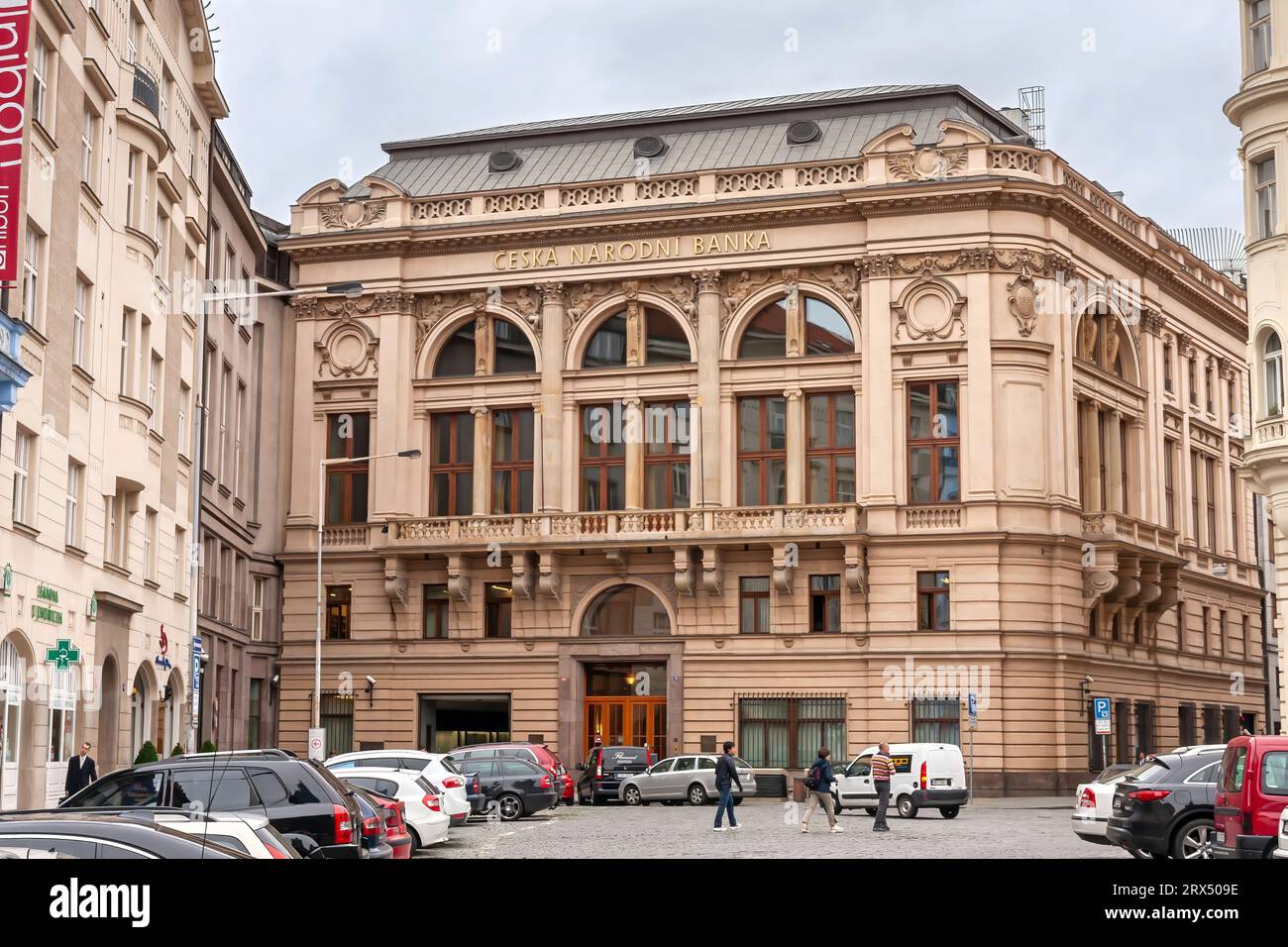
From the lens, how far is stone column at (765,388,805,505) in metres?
58.7

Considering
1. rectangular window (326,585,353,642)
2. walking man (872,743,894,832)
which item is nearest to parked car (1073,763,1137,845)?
walking man (872,743,894,832)

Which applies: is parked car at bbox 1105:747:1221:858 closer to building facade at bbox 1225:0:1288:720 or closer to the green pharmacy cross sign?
building facade at bbox 1225:0:1288:720

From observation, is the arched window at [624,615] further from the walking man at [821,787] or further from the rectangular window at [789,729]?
the walking man at [821,787]

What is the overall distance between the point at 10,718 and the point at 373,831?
509 inches

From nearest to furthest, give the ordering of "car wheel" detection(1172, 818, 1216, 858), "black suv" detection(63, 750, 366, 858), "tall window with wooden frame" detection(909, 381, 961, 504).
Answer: "black suv" detection(63, 750, 366, 858), "car wheel" detection(1172, 818, 1216, 858), "tall window with wooden frame" detection(909, 381, 961, 504)

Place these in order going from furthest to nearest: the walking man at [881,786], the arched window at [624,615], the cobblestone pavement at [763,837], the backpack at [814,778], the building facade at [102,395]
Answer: the arched window at [624,615], the walking man at [881,786], the backpack at [814,778], the building facade at [102,395], the cobblestone pavement at [763,837]

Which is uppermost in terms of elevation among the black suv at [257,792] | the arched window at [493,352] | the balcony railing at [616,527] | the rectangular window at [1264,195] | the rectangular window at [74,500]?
the arched window at [493,352]

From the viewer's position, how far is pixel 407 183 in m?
67.3

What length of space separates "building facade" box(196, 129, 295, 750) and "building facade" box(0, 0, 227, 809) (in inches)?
239

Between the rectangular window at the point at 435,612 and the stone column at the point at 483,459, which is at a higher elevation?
the stone column at the point at 483,459

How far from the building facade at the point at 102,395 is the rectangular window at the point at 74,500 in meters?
0.04

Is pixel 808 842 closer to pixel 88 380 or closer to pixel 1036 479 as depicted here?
pixel 88 380

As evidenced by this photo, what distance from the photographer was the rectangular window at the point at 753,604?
5897 centimetres

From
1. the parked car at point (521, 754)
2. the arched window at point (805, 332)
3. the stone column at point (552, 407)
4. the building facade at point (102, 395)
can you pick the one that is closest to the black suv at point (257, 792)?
the building facade at point (102, 395)
